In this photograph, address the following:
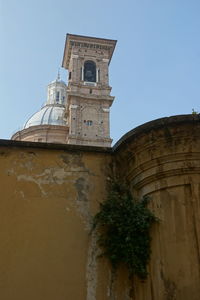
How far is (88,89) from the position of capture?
4659cm

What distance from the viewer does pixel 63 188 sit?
5.23 m

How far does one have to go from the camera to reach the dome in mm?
52219

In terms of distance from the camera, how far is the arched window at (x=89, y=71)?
161 ft

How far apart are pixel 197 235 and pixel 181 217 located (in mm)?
266

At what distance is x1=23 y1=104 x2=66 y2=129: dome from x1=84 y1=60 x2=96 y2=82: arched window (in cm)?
626

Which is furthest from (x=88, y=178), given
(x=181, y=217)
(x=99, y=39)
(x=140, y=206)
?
(x=99, y=39)

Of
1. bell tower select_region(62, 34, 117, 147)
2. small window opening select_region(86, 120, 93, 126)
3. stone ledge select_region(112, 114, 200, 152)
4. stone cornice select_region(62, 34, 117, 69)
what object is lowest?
stone ledge select_region(112, 114, 200, 152)

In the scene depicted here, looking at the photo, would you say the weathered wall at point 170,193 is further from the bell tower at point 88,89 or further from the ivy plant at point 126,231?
the bell tower at point 88,89

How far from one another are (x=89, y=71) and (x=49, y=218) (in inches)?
1803

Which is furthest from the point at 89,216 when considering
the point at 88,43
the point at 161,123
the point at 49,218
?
the point at 88,43

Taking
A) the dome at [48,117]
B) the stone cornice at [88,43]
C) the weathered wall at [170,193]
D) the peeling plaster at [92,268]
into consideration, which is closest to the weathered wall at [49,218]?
the peeling plaster at [92,268]

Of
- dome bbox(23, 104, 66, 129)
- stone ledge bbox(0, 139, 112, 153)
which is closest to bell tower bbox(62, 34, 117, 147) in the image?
dome bbox(23, 104, 66, 129)

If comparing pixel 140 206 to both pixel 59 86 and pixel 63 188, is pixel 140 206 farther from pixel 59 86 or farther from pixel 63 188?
pixel 59 86

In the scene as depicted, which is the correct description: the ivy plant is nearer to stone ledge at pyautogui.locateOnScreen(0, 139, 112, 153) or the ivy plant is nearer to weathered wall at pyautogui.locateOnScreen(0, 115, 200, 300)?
weathered wall at pyautogui.locateOnScreen(0, 115, 200, 300)
